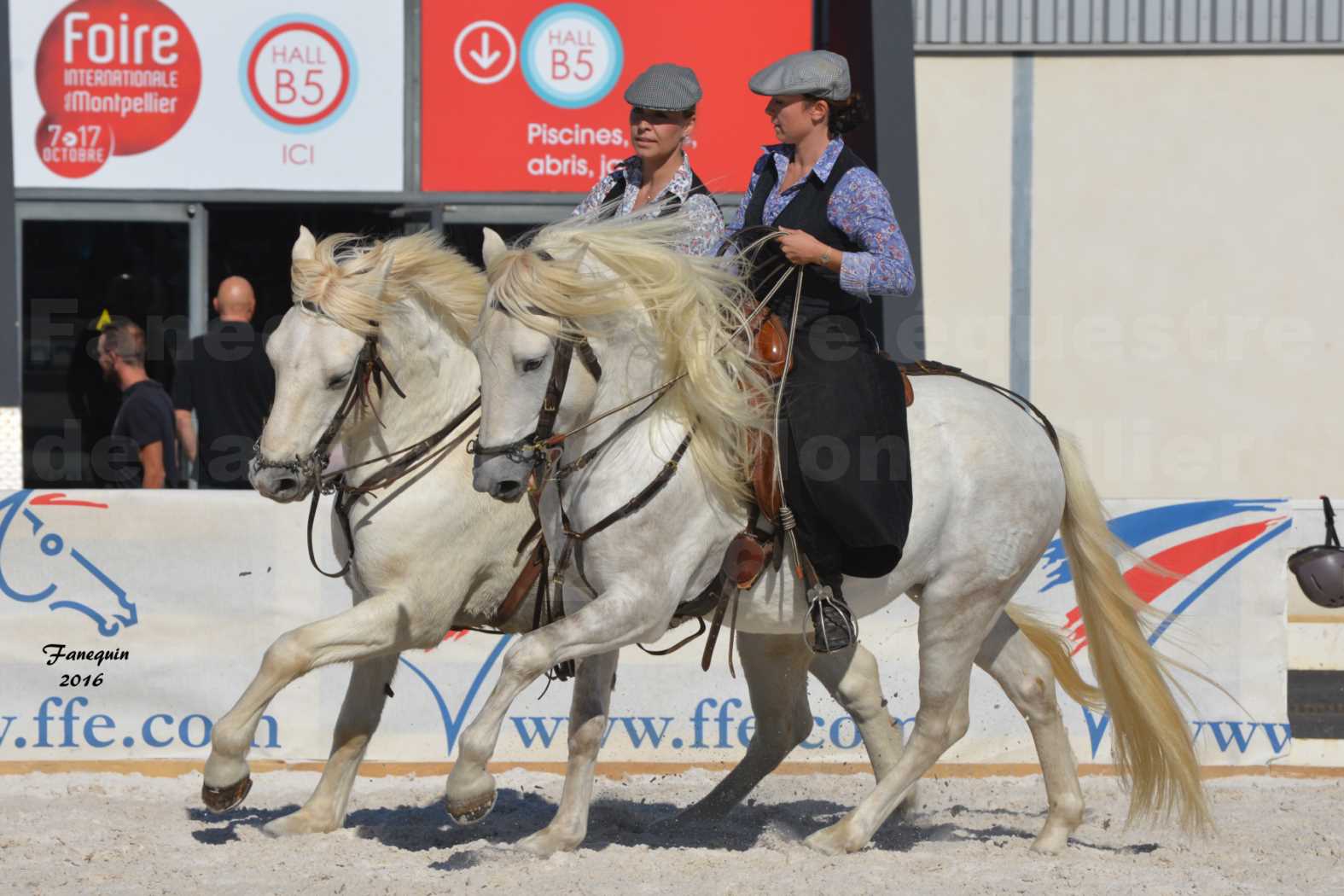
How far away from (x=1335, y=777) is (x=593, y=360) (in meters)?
3.87

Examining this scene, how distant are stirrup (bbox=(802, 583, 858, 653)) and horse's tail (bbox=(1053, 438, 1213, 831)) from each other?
1.12 metres

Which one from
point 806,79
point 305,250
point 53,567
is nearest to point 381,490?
point 305,250

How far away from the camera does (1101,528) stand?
5.80 m

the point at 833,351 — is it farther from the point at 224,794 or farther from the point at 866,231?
the point at 224,794

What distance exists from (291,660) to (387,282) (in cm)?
119

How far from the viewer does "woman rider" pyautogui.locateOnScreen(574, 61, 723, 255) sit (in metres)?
5.19

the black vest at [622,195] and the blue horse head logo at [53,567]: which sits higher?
the black vest at [622,195]

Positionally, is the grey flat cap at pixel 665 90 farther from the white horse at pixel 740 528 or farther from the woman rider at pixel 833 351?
the white horse at pixel 740 528

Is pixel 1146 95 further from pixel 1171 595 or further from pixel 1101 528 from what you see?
pixel 1101 528

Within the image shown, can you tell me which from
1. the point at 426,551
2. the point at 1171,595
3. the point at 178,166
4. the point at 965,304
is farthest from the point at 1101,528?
the point at 178,166

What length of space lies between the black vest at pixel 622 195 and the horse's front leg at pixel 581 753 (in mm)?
1327

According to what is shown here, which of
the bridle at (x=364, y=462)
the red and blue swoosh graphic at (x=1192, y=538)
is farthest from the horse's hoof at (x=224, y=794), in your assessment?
the red and blue swoosh graphic at (x=1192, y=538)

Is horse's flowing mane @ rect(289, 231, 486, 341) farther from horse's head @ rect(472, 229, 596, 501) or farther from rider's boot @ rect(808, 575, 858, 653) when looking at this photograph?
rider's boot @ rect(808, 575, 858, 653)

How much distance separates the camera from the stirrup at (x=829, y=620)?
4988mm
